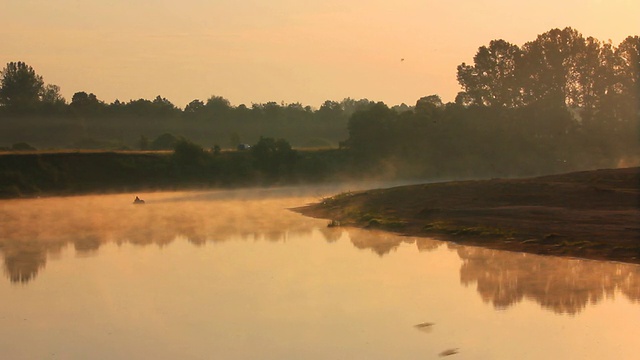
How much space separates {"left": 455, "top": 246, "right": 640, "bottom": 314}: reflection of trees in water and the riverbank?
1834mm

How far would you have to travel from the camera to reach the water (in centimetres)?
1841

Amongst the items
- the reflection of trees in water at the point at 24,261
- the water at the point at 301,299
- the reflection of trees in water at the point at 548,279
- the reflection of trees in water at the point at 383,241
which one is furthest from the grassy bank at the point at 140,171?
the reflection of trees in water at the point at 548,279

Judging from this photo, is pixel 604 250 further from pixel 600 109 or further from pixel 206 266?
pixel 600 109

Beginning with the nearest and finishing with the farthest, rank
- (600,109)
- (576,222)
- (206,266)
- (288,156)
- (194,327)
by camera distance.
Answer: (194,327) → (206,266) → (576,222) → (288,156) → (600,109)

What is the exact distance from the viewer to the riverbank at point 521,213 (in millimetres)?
34250

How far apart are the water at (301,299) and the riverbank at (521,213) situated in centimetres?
201

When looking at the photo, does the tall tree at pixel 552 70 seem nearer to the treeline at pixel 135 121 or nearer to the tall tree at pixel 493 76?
the tall tree at pixel 493 76

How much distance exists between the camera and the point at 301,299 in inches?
935

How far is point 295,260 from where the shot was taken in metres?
32.1

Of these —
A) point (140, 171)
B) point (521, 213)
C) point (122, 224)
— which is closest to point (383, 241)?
point (521, 213)

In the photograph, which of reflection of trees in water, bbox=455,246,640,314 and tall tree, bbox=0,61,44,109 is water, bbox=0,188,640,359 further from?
tall tree, bbox=0,61,44,109

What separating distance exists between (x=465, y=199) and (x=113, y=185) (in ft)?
129

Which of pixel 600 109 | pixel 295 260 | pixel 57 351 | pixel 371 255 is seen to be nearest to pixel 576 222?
pixel 371 255

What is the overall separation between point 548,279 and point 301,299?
7.23m
